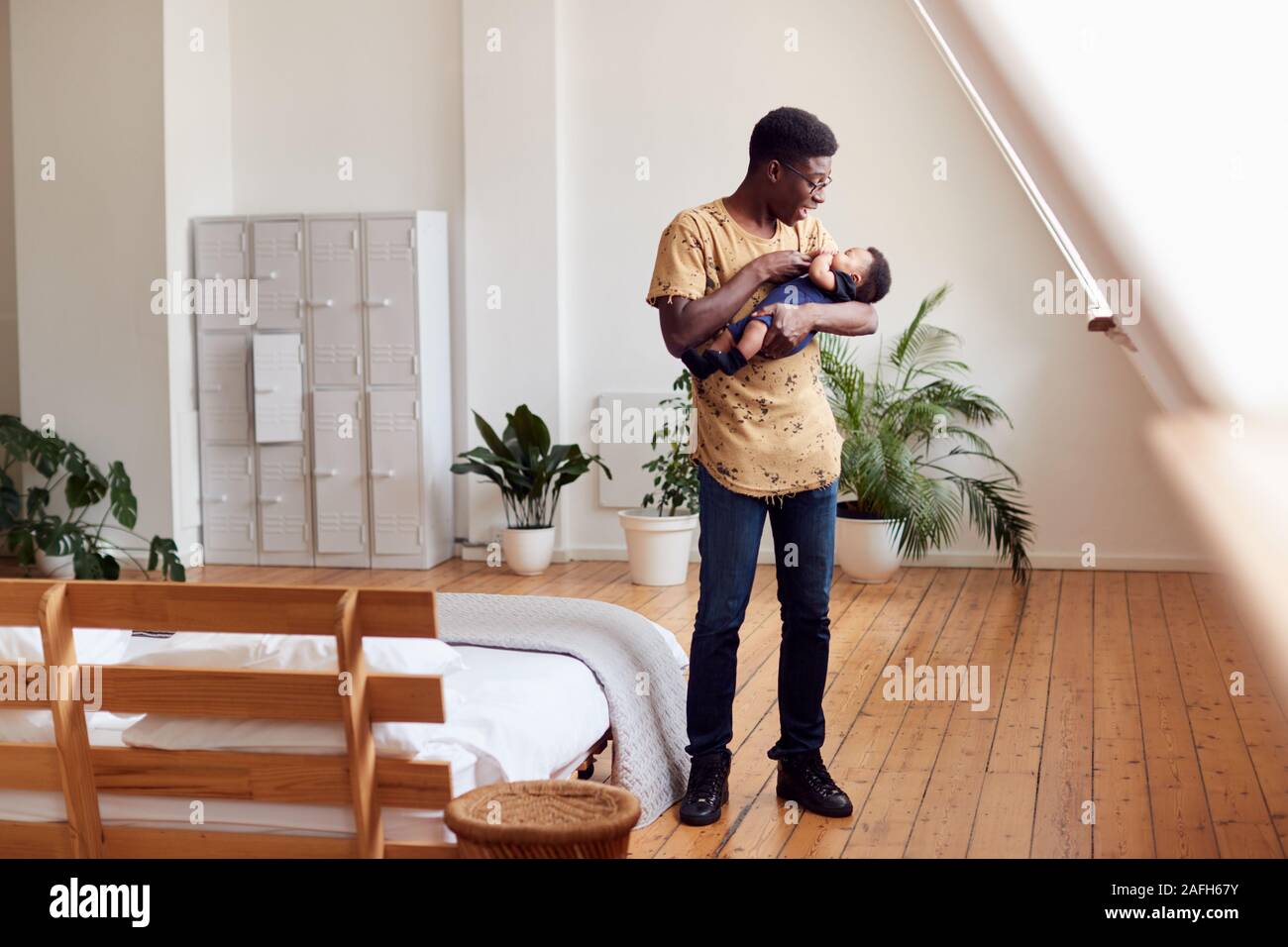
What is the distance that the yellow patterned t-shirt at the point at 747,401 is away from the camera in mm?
2729

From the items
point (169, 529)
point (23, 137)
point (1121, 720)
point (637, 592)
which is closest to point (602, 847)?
point (1121, 720)

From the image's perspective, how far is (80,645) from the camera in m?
2.38

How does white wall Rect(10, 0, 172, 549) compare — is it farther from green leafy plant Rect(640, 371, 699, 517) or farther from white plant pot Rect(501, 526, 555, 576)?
green leafy plant Rect(640, 371, 699, 517)

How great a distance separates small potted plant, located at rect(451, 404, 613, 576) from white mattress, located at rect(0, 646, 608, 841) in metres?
3.33

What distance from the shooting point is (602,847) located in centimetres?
180

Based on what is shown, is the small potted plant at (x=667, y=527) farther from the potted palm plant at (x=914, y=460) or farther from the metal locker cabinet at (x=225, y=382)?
the metal locker cabinet at (x=225, y=382)

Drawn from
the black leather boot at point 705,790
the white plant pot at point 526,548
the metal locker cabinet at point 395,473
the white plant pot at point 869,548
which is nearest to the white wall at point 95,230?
the metal locker cabinet at point 395,473

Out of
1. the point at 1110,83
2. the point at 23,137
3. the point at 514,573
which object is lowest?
the point at 514,573

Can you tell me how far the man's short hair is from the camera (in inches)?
105

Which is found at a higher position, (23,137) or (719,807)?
(23,137)

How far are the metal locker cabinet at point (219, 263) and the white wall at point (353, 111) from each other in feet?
1.39
